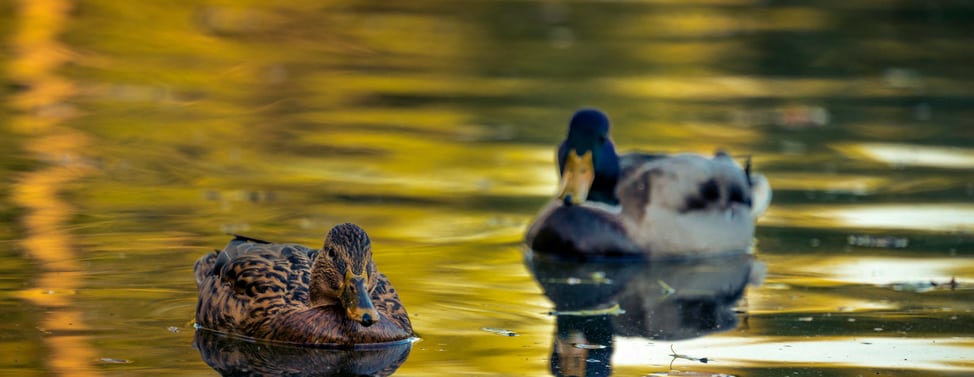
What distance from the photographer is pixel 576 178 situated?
11.5 meters

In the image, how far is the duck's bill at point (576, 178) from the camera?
11.5 meters

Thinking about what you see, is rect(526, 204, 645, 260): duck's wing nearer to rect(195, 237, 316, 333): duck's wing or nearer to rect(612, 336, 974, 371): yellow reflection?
rect(612, 336, 974, 371): yellow reflection

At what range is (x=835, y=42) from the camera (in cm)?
2320

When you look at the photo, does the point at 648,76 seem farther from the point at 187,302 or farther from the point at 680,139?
the point at 187,302

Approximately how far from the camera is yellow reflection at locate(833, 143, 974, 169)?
48.7 ft

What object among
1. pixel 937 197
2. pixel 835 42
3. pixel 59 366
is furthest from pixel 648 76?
pixel 59 366

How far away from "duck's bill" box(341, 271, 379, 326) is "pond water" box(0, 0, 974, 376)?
28 cm

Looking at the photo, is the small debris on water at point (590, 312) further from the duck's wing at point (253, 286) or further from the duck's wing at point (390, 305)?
the duck's wing at point (253, 286)

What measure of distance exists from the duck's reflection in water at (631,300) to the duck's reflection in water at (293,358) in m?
0.74

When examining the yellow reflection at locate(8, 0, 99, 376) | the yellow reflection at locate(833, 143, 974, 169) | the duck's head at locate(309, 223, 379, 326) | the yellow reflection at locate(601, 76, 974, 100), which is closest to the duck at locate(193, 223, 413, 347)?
the duck's head at locate(309, 223, 379, 326)

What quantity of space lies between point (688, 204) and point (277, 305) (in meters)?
4.09

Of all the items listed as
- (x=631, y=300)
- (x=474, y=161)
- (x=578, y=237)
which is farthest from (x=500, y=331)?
(x=474, y=161)

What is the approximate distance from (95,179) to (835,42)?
40.9ft

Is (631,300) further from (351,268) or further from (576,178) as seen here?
(351,268)
